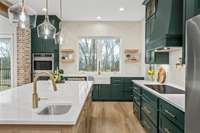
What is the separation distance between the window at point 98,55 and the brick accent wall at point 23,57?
6.50 ft

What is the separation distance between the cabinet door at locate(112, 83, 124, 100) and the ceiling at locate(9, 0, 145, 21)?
2.33m

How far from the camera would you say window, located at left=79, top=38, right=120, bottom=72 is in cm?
851

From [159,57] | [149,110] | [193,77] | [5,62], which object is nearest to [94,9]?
[159,57]

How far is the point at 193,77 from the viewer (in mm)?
1666

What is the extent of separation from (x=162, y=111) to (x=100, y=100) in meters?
4.77

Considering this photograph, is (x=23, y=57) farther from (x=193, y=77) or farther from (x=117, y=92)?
(x=193, y=77)

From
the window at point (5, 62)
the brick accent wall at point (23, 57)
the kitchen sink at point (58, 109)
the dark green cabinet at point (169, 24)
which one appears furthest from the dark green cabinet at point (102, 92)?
the kitchen sink at point (58, 109)

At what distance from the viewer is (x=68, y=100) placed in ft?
9.03

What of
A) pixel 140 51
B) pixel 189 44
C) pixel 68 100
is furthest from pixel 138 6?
pixel 189 44

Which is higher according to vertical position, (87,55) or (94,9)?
(94,9)

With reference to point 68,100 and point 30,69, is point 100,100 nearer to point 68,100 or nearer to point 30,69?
point 30,69

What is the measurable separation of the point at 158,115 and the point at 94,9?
392 cm

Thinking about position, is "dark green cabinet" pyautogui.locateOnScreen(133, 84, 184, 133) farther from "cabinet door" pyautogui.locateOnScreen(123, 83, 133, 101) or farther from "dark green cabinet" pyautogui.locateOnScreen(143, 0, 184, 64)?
"cabinet door" pyautogui.locateOnScreen(123, 83, 133, 101)

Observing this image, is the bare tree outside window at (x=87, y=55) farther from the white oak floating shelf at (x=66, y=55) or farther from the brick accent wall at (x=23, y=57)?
the brick accent wall at (x=23, y=57)
